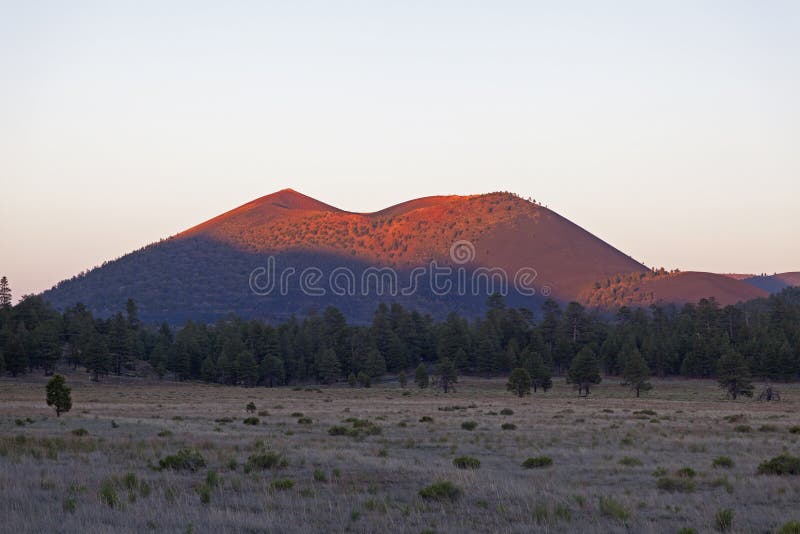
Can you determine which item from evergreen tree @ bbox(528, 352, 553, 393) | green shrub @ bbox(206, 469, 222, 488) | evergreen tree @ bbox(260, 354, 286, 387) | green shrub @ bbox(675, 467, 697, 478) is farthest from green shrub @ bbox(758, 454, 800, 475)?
evergreen tree @ bbox(260, 354, 286, 387)

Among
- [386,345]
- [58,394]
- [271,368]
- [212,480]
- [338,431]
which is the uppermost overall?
[386,345]

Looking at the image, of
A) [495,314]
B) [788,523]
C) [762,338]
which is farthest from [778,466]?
[495,314]

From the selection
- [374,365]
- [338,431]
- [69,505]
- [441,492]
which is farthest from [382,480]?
[374,365]

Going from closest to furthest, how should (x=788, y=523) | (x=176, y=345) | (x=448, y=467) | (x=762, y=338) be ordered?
(x=788, y=523) → (x=448, y=467) → (x=762, y=338) → (x=176, y=345)

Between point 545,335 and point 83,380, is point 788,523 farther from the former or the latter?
point 545,335

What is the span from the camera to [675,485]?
19031 mm

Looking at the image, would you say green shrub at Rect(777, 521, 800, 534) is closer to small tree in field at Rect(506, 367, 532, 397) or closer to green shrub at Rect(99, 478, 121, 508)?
green shrub at Rect(99, 478, 121, 508)

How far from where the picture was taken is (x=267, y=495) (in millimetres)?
17500

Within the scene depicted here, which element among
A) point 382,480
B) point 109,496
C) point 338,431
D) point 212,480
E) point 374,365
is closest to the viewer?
point 109,496

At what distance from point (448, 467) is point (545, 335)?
104035 mm

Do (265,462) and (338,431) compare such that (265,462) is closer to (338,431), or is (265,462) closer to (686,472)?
(686,472)

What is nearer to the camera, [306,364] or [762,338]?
[762,338]

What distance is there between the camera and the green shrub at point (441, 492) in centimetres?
1747

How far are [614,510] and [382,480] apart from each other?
20.6ft
